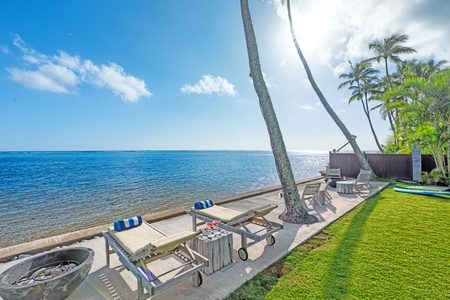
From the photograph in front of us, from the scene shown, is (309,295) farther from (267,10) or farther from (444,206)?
(267,10)

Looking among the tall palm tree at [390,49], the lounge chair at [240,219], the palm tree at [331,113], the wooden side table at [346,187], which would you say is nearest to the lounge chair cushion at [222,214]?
the lounge chair at [240,219]

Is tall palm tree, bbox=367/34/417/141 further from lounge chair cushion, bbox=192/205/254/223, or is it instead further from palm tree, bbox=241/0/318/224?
lounge chair cushion, bbox=192/205/254/223

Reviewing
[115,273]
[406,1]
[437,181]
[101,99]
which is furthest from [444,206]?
[101,99]

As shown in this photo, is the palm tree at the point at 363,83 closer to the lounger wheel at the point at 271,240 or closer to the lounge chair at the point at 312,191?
the lounge chair at the point at 312,191

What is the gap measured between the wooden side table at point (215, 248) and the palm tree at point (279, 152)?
8.88ft

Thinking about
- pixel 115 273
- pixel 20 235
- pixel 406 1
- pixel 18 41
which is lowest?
pixel 20 235

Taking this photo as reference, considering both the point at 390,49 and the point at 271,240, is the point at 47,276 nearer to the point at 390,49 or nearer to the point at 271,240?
the point at 271,240

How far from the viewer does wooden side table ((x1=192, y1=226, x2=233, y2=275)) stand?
9.70 feet

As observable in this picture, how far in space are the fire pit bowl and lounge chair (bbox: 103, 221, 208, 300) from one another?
458mm

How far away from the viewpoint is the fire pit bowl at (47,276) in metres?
1.98

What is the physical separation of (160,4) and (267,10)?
5351mm

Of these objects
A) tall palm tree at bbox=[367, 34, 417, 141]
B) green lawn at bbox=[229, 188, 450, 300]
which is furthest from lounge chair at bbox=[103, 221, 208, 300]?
tall palm tree at bbox=[367, 34, 417, 141]

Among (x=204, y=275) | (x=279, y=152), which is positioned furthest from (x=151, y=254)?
(x=279, y=152)

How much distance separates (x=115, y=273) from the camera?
305 centimetres
